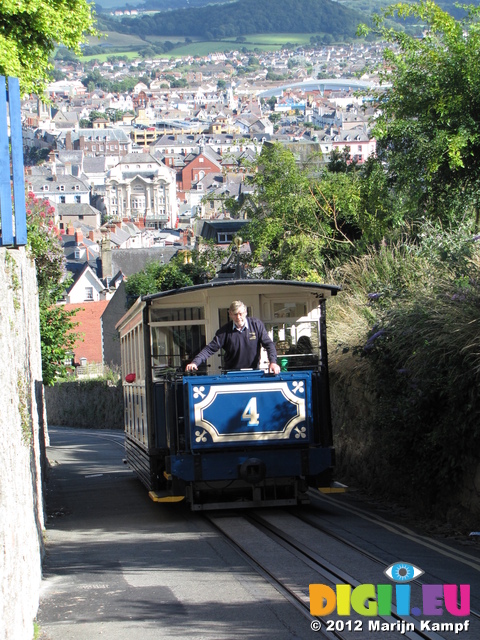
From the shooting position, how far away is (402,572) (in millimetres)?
8680

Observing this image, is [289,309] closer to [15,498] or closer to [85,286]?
[15,498]

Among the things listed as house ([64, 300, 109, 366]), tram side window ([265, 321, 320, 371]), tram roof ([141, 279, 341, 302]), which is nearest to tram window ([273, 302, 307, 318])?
tram side window ([265, 321, 320, 371])

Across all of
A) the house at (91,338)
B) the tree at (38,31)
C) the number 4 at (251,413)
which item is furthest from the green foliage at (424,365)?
the house at (91,338)

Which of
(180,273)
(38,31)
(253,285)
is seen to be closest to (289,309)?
(253,285)

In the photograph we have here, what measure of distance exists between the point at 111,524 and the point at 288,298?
3.85 meters

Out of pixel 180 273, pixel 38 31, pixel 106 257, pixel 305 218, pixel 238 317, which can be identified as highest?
pixel 106 257

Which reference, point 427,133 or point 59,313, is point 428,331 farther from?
point 59,313

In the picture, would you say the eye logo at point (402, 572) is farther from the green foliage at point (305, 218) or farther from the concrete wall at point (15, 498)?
the green foliage at point (305, 218)

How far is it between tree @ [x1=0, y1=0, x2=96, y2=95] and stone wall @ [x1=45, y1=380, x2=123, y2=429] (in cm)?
3013

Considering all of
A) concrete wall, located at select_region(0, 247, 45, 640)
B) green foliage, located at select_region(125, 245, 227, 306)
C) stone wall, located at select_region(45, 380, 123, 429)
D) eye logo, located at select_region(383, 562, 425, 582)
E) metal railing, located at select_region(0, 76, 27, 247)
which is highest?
green foliage, located at select_region(125, 245, 227, 306)

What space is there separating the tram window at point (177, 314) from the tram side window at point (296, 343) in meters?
0.96

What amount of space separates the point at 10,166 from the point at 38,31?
25.3 feet

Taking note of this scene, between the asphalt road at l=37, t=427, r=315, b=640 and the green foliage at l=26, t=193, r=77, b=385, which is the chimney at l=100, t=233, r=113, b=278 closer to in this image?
the green foliage at l=26, t=193, r=77, b=385

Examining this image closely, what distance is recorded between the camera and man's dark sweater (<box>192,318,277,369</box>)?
12.1m
